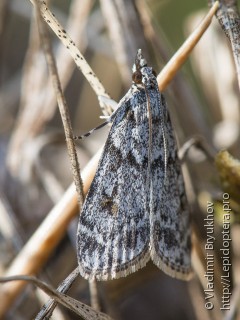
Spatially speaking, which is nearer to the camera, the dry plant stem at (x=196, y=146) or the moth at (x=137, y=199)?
the moth at (x=137, y=199)

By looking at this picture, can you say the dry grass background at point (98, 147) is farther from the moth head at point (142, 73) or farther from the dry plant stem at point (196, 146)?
the moth head at point (142, 73)

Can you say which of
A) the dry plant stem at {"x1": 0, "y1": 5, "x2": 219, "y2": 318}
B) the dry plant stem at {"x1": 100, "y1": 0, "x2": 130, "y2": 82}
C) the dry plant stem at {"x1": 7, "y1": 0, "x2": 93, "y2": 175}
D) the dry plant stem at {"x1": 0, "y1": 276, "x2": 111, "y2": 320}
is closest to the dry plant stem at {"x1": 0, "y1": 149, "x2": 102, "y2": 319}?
the dry plant stem at {"x1": 0, "y1": 5, "x2": 219, "y2": 318}

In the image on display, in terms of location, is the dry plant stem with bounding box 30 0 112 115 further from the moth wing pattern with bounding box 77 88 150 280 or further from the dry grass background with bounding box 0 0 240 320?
the dry grass background with bounding box 0 0 240 320

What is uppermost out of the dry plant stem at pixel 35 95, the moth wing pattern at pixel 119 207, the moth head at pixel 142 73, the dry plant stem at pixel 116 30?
the dry plant stem at pixel 35 95

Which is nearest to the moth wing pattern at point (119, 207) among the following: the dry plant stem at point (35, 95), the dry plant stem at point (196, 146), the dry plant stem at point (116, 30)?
the dry plant stem at point (196, 146)

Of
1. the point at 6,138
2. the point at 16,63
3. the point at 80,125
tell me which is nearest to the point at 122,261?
the point at 6,138

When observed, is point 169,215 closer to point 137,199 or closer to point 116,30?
point 137,199

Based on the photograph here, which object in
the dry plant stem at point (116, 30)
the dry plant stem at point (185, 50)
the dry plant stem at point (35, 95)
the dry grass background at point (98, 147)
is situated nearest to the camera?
the dry plant stem at point (185, 50)

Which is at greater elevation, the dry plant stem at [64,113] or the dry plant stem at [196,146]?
the dry plant stem at [64,113]
